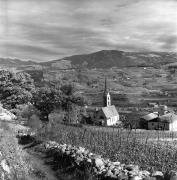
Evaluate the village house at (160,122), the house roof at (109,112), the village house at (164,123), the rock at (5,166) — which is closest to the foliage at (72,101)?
the village house at (160,122)

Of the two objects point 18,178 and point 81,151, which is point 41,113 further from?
point 18,178

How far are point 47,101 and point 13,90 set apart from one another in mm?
7830

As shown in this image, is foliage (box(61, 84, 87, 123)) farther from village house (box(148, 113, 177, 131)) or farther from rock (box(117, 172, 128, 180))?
rock (box(117, 172, 128, 180))

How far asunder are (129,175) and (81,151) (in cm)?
Answer: 587

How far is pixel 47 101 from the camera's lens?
54000mm

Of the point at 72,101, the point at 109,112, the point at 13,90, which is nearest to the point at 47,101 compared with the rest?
the point at 72,101

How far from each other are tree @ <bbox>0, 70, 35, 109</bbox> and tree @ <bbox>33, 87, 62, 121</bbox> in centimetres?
333

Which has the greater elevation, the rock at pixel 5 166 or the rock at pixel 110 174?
the rock at pixel 5 166

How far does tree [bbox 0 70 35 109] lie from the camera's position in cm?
5641

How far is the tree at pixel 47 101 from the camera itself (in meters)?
52.8

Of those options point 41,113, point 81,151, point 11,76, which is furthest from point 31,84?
point 81,151

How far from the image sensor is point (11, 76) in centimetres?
5825

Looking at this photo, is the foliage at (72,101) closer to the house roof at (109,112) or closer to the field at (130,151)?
the field at (130,151)

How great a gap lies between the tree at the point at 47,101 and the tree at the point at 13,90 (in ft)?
10.9
